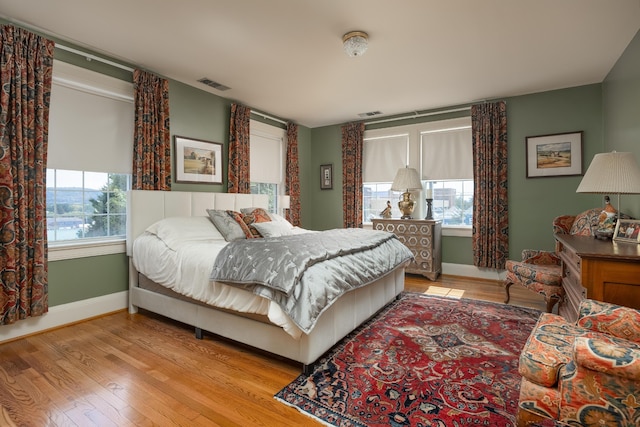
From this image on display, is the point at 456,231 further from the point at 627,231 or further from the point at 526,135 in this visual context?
the point at 627,231

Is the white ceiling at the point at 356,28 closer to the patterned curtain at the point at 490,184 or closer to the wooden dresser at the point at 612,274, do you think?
the patterned curtain at the point at 490,184

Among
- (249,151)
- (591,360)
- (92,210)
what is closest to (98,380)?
(92,210)

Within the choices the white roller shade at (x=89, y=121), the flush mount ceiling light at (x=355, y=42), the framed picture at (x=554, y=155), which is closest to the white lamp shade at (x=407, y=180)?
the framed picture at (x=554, y=155)

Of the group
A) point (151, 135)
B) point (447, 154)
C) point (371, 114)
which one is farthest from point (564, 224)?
point (151, 135)

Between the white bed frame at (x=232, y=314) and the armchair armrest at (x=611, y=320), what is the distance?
1.46 meters

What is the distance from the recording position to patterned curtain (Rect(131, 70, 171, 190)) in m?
3.47

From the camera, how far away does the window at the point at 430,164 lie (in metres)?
4.96

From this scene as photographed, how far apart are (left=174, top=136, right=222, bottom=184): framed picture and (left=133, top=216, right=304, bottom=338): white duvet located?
0.84m

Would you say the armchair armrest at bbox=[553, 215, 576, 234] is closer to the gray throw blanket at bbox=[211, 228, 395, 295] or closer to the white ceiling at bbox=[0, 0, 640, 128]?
the white ceiling at bbox=[0, 0, 640, 128]

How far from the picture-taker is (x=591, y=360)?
1.16 m

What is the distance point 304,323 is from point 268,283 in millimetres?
348

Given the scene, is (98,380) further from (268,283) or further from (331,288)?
(331,288)

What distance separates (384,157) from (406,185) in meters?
0.94

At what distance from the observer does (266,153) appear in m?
5.43
